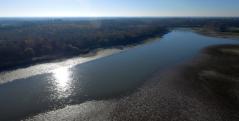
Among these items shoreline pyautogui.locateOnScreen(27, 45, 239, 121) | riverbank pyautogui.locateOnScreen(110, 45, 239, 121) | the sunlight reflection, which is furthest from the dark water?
riverbank pyautogui.locateOnScreen(110, 45, 239, 121)

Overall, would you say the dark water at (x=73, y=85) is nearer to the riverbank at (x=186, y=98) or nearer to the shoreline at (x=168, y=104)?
the shoreline at (x=168, y=104)

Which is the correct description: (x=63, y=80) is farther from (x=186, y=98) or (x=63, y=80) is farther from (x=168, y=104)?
(x=186, y=98)

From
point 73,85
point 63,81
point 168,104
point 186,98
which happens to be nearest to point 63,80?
point 63,81

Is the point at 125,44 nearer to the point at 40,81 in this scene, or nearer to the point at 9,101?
the point at 40,81

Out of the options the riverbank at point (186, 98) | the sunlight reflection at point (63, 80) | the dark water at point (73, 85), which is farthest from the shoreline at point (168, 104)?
the sunlight reflection at point (63, 80)

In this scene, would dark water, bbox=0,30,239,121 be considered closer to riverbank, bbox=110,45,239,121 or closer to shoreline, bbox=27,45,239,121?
shoreline, bbox=27,45,239,121

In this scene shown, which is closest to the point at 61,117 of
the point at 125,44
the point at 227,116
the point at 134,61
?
the point at 227,116
